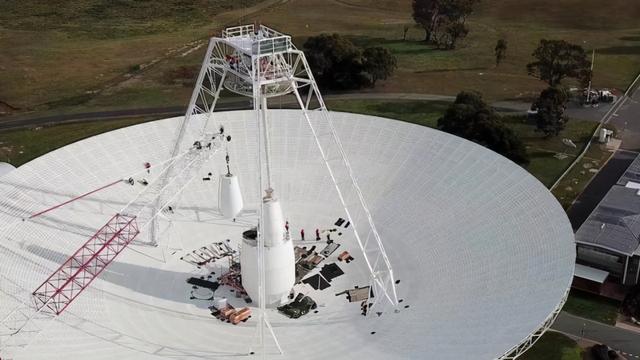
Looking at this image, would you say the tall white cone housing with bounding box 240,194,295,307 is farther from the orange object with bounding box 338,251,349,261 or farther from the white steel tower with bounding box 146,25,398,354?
the orange object with bounding box 338,251,349,261

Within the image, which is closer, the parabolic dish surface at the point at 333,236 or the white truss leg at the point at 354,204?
the parabolic dish surface at the point at 333,236

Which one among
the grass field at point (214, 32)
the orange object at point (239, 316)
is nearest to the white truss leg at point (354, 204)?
the orange object at point (239, 316)

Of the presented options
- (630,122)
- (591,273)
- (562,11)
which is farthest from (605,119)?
(562,11)

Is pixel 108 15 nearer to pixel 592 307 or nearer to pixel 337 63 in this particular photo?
pixel 337 63

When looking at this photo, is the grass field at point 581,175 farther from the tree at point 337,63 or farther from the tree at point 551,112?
the tree at point 337,63

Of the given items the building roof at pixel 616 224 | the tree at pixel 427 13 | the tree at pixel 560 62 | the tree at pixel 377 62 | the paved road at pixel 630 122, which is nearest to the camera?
Result: the building roof at pixel 616 224

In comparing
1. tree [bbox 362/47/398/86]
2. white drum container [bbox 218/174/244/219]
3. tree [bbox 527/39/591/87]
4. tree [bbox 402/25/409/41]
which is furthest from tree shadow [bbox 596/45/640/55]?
white drum container [bbox 218/174/244/219]

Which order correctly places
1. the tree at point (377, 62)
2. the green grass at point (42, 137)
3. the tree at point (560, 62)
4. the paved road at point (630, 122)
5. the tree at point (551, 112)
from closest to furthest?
1. the tree at point (551, 112)
2. the green grass at point (42, 137)
3. the paved road at point (630, 122)
4. the tree at point (560, 62)
5. the tree at point (377, 62)

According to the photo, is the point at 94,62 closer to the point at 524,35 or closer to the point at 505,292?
the point at 524,35
